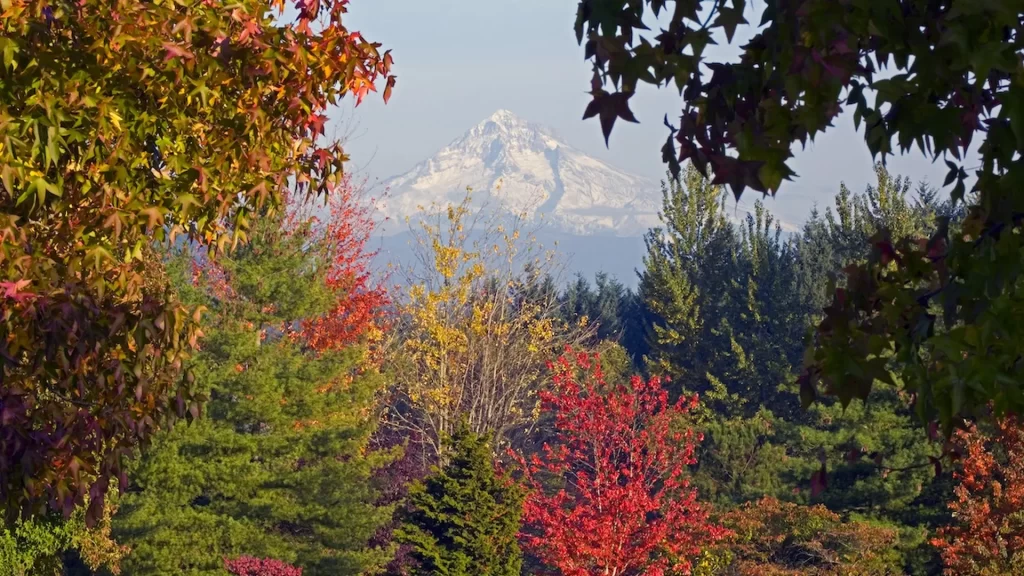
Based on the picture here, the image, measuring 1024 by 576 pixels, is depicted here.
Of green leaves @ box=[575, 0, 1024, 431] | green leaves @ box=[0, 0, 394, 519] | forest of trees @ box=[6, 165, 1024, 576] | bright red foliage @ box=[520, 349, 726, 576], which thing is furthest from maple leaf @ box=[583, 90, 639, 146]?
bright red foliage @ box=[520, 349, 726, 576]

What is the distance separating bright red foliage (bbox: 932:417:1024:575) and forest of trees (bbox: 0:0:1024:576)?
0.21 ft

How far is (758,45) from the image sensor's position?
2.86 metres

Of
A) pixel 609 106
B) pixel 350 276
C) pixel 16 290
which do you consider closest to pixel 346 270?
pixel 350 276

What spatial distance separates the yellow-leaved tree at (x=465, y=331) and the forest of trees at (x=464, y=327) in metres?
0.14

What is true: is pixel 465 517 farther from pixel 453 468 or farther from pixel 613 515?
pixel 613 515

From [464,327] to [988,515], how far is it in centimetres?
1477

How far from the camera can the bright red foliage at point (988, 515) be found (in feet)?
53.5

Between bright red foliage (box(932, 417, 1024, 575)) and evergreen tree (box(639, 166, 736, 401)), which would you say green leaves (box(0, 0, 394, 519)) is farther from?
evergreen tree (box(639, 166, 736, 401))

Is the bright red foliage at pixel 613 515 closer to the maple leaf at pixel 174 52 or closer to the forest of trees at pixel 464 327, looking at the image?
the forest of trees at pixel 464 327

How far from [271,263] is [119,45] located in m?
14.6

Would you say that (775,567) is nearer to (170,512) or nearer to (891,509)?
(891,509)

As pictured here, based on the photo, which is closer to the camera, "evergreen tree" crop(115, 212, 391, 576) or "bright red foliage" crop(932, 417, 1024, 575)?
Result: "bright red foliage" crop(932, 417, 1024, 575)

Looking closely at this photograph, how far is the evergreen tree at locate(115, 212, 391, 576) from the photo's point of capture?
1725 cm

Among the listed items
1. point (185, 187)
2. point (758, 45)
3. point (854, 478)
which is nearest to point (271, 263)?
point (854, 478)
